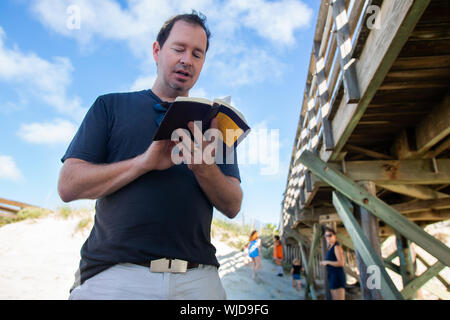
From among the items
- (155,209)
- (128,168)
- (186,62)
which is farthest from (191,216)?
(186,62)

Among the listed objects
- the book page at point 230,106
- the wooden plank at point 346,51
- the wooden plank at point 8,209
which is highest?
the wooden plank at point 8,209

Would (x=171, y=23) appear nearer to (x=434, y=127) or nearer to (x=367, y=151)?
(x=434, y=127)

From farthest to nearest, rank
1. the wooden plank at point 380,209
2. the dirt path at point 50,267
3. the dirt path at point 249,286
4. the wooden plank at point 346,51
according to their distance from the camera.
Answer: the dirt path at point 249,286 < the dirt path at point 50,267 < the wooden plank at point 380,209 < the wooden plank at point 346,51

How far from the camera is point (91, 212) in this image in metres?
14.2

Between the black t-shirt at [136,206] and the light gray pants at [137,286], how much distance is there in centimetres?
3

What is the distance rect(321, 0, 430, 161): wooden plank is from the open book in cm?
138

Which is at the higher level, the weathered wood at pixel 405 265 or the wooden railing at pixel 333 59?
the wooden railing at pixel 333 59

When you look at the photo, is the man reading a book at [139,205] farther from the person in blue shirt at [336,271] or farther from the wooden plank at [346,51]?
the person in blue shirt at [336,271]

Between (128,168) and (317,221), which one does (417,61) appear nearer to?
(128,168)

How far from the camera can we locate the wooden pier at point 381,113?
2.06 m

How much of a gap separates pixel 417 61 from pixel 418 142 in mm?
1516

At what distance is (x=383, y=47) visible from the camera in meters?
2.04

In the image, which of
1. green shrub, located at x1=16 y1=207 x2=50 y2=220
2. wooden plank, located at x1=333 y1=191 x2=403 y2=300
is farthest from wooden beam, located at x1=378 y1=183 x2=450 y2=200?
green shrub, located at x1=16 y1=207 x2=50 y2=220

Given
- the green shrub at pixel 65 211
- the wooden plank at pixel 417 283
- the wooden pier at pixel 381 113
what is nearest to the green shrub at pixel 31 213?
the green shrub at pixel 65 211
